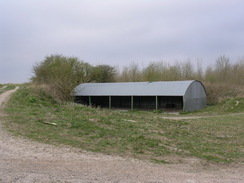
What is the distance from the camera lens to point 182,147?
8578 mm

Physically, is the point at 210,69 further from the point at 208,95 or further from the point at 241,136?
the point at 241,136

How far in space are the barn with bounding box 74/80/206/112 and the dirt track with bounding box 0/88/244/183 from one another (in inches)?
751

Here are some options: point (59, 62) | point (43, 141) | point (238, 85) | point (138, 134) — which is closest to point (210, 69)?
point (238, 85)

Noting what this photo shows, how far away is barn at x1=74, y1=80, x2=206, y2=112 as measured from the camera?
2647 cm

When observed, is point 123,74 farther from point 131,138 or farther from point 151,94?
point 131,138

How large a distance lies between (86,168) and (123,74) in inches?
1555

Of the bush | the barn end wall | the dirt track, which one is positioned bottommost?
the dirt track

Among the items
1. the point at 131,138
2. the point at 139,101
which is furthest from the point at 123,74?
the point at 131,138

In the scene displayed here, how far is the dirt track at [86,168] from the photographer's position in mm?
5113

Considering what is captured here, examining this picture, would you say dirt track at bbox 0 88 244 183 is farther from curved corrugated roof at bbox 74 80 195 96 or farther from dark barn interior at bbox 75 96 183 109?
dark barn interior at bbox 75 96 183 109

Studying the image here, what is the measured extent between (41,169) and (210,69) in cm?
3909

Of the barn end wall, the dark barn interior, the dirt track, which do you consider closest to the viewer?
the dirt track

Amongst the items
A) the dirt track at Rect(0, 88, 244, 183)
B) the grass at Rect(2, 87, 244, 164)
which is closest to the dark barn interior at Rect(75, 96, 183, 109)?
the grass at Rect(2, 87, 244, 164)

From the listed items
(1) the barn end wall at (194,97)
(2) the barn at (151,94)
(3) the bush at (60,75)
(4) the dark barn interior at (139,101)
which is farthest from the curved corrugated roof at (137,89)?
(3) the bush at (60,75)
